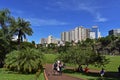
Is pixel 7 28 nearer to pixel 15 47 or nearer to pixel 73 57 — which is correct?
pixel 15 47

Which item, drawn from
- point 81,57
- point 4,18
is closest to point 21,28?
point 4,18

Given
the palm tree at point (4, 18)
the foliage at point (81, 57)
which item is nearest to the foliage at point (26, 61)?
the foliage at point (81, 57)

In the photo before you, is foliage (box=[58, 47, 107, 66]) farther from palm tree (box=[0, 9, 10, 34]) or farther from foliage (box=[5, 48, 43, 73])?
palm tree (box=[0, 9, 10, 34])

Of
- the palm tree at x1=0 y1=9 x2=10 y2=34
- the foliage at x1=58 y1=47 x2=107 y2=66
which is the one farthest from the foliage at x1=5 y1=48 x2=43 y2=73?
the palm tree at x1=0 y1=9 x2=10 y2=34

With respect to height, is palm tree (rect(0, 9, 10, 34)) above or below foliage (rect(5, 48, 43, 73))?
above

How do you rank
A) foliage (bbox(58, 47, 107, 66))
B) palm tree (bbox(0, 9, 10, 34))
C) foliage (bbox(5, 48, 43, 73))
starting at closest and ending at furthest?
foliage (bbox(5, 48, 43, 73)) → foliage (bbox(58, 47, 107, 66)) → palm tree (bbox(0, 9, 10, 34))

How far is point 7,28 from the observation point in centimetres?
5438

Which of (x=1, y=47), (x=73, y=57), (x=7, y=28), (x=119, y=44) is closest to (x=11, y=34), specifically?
(x=7, y=28)

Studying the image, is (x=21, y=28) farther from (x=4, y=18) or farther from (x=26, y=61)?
(x=26, y=61)

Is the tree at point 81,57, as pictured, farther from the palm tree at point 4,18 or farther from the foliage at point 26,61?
the palm tree at point 4,18

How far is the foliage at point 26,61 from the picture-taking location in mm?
33906

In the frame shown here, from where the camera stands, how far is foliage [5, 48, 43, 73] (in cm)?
3391

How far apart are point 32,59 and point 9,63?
346 centimetres

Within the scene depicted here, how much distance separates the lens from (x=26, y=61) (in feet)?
112
